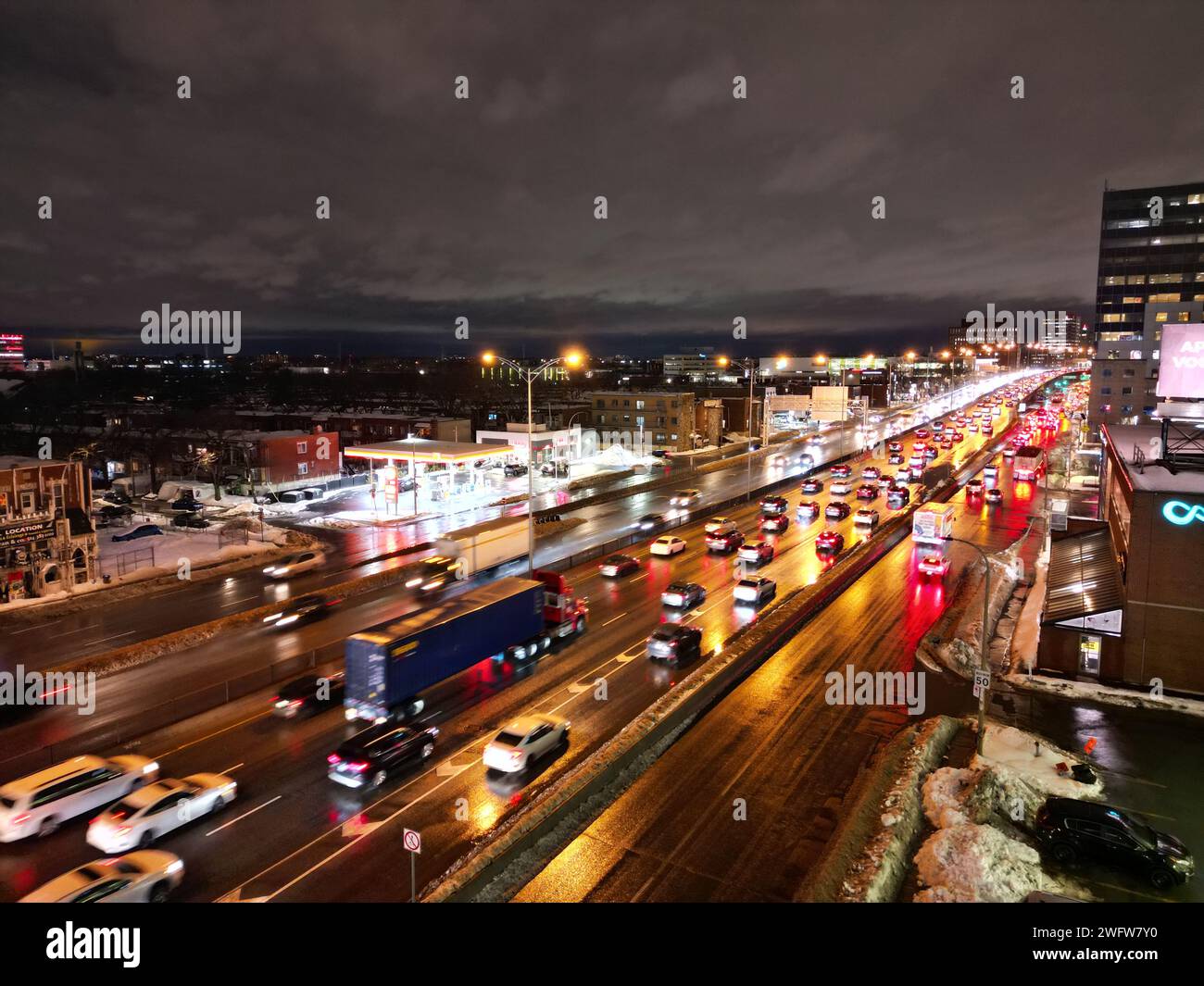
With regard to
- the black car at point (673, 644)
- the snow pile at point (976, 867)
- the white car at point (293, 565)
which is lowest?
the snow pile at point (976, 867)

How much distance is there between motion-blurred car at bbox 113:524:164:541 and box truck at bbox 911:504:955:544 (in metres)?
41.1

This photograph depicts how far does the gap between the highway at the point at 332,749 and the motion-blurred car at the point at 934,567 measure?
431 cm

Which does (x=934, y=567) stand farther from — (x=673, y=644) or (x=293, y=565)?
(x=293, y=565)

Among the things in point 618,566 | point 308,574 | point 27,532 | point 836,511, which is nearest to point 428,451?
point 308,574

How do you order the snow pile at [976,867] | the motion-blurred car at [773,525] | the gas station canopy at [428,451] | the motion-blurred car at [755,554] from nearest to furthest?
the snow pile at [976,867]
the motion-blurred car at [755,554]
the motion-blurred car at [773,525]
the gas station canopy at [428,451]

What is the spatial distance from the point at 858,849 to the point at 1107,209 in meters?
146

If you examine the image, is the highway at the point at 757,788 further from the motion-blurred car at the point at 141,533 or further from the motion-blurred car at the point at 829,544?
the motion-blurred car at the point at 141,533

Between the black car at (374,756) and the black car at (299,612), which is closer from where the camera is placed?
the black car at (374,756)

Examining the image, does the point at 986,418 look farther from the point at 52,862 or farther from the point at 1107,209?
the point at 52,862

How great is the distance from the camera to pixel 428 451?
52.4 meters

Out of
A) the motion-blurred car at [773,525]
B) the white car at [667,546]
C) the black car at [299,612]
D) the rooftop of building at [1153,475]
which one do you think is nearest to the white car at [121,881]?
the black car at [299,612]

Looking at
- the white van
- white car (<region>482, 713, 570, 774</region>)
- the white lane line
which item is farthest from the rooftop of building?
the white van

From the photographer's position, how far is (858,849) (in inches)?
→ 503

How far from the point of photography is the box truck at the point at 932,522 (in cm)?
3528
